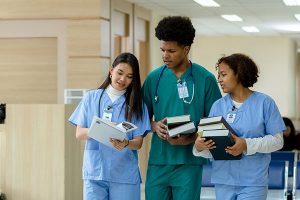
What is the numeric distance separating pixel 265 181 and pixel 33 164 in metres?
2.45

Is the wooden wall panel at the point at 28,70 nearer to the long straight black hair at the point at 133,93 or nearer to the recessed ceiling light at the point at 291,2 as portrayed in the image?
the recessed ceiling light at the point at 291,2

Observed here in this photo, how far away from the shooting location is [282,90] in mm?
19031

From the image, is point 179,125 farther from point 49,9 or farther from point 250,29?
point 250,29

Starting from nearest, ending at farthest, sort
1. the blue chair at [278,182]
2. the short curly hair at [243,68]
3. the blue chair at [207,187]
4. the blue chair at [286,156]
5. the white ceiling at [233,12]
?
the short curly hair at [243,68] < the blue chair at [207,187] < the blue chair at [278,182] < the blue chair at [286,156] < the white ceiling at [233,12]

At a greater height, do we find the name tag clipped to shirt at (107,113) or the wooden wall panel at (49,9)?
the wooden wall panel at (49,9)

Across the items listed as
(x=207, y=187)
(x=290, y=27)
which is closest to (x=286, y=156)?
(x=207, y=187)

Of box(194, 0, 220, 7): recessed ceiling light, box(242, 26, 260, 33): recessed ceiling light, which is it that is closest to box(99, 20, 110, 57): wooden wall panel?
box(194, 0, 220, 7): recessed ceiling light

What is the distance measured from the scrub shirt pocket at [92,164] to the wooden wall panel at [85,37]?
240 inches

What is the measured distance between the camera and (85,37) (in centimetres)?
1012

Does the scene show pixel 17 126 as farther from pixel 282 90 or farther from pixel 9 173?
pixel 282 90

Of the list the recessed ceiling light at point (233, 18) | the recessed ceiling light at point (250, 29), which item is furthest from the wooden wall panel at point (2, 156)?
the recessed ceiling light at point (250, 29)

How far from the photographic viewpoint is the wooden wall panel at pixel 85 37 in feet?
33.1

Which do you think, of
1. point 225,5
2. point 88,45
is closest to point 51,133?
point 88,45

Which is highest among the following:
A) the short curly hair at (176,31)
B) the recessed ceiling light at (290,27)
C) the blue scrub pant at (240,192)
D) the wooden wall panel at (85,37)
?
the recessed ceiling light at (290,27)
